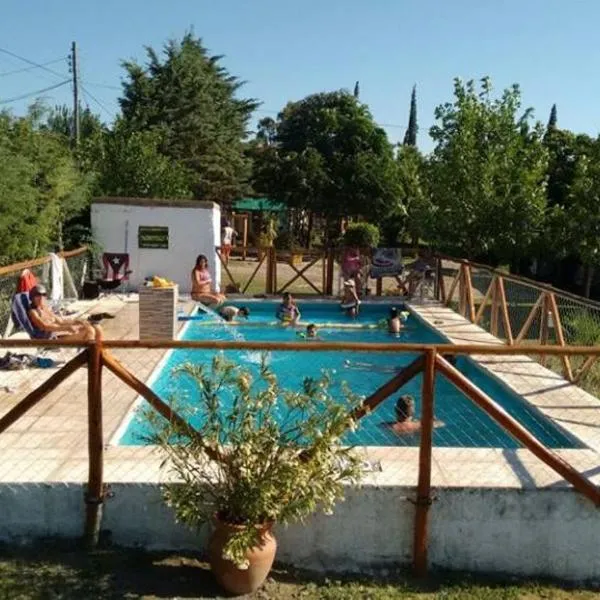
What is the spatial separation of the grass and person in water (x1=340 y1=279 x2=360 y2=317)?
1196 centimetres

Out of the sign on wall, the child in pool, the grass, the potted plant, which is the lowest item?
the grass

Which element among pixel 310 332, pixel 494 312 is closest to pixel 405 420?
pixel 494 312

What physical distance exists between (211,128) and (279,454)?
3157cm

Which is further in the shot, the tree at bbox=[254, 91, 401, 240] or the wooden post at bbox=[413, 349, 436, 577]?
the tree at bbox=[254, 91, 401, 240]

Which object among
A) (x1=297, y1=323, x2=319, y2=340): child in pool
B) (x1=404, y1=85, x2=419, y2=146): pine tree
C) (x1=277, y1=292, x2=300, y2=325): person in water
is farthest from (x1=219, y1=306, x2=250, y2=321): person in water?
(x1=404, y1=85, x2=419, y2=146): pine tree

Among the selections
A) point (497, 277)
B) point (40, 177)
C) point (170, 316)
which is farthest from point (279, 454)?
point (40, 177)

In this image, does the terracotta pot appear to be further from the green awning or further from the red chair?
the green awning

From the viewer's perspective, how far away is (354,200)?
106ft

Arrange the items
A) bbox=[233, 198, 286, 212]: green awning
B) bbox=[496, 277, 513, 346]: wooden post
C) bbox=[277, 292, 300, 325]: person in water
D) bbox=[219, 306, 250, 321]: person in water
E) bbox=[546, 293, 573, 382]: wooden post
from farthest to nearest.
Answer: bbox=[233, 198, 286, 212]: green awning, bbox=[219, 306, 250, 321]: person in water, bbox=[277, 292, 300, 325]: person in water, bbox=[496, 277, 513, 346]: wooden post, bbox=[546, 293, 573, 382]: wooden post

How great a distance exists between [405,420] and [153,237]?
11.9 m

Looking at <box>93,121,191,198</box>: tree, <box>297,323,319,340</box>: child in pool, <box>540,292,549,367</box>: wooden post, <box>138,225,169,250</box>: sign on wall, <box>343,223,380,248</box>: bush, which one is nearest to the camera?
<box>540,292,549,367</box>: wooden post

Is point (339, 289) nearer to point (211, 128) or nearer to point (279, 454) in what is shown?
point (279, 454)

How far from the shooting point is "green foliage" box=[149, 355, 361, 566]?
4.04m

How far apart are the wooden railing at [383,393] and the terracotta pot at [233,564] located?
62 cm
